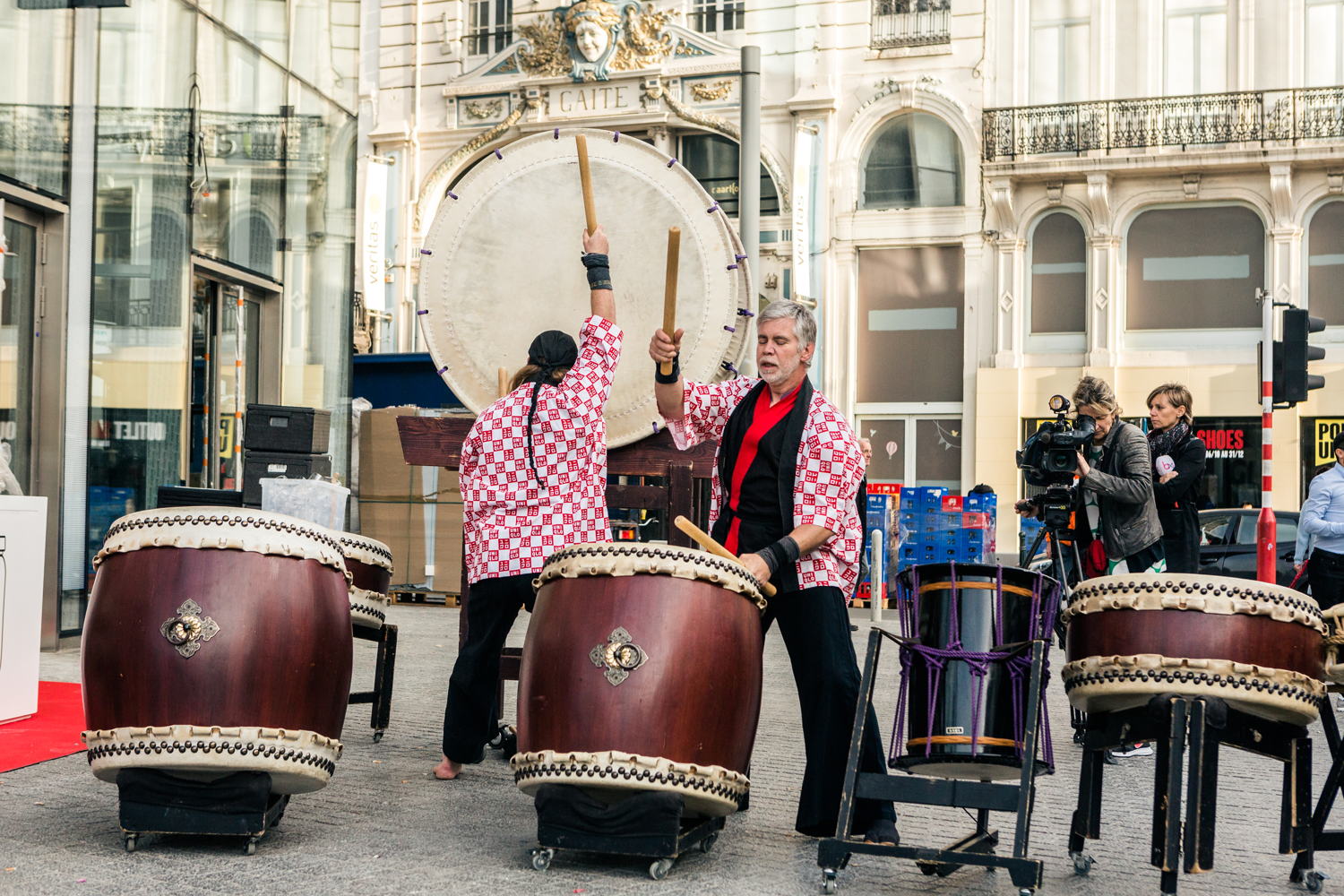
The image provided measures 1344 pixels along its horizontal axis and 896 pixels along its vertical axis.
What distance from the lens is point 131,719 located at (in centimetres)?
429

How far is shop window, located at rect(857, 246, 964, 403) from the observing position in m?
25.2

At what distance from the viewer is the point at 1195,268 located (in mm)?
24047

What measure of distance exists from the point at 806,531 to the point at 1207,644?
4.02 ft

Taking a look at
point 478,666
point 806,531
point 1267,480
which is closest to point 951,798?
point 806,531

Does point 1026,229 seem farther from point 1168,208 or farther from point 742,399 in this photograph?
point 742,399

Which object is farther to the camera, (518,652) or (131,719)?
(518,652)

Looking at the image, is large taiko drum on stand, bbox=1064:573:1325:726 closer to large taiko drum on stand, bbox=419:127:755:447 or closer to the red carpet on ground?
large taiko drum on stand, bbox=419:127:755:447

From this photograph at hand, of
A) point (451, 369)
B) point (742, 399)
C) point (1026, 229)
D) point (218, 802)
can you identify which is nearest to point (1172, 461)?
point (742, 399)

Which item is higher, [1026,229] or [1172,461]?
[1026,229]

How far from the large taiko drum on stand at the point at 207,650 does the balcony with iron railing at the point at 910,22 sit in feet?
74.2

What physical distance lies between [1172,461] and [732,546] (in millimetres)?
3256

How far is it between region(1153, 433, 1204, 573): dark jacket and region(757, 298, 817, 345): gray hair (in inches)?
119

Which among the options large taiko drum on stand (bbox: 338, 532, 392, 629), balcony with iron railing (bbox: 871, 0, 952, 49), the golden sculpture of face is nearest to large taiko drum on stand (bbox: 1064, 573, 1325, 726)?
large taiko drum on stand (bbox: 338, 532, 392, 629)

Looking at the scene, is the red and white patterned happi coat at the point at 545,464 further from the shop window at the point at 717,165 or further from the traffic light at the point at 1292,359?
the shop window at the point at 717,165
